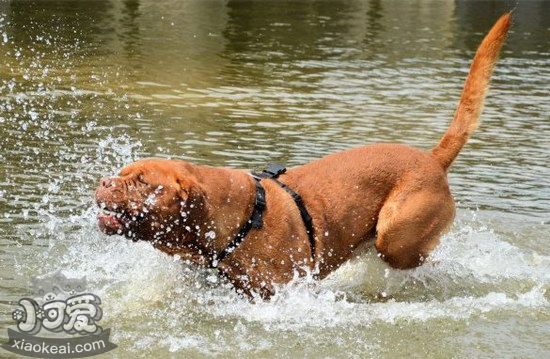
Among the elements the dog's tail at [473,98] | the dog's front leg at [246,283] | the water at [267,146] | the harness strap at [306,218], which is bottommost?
the water at [267,146]

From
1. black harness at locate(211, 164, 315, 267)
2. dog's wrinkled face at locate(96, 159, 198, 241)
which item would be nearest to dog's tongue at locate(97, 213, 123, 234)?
dog's wrinkled face at locate(96, 159, 198, 241)

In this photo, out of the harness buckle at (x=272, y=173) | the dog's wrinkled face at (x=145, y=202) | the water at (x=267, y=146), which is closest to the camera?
the dog's wrinkled face at (x=145, y=202)

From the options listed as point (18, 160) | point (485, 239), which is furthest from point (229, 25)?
point (485, 239)

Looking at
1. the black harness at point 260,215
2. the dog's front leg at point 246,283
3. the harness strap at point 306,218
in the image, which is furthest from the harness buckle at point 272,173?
the dog's front leg at point 246,283

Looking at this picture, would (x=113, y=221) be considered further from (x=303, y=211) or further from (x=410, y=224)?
(x=410, y=224)

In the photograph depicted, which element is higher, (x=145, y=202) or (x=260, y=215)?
(x=145, y=202)

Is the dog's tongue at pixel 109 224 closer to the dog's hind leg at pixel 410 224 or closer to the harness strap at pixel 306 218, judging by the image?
the harness strap at pixel 306 218

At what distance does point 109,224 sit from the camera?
18.1 ft

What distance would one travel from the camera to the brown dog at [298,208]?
559cm

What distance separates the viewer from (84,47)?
1769cm

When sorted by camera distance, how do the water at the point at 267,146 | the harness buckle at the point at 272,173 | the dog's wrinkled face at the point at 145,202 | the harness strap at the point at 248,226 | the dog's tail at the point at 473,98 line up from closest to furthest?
the dog's wrinkled face at the point at 145,202 < the harness strap at the point at 248,226 < the water at the point at 267,146 < the harness buckle at the point at 272,173 < the dog's tail at the point at 473,98

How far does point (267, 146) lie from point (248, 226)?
5.17 meters

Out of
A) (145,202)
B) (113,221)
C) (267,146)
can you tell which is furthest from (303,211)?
(267,146)

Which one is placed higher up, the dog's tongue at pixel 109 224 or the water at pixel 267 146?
the dog's tongue at pixel 109 224
